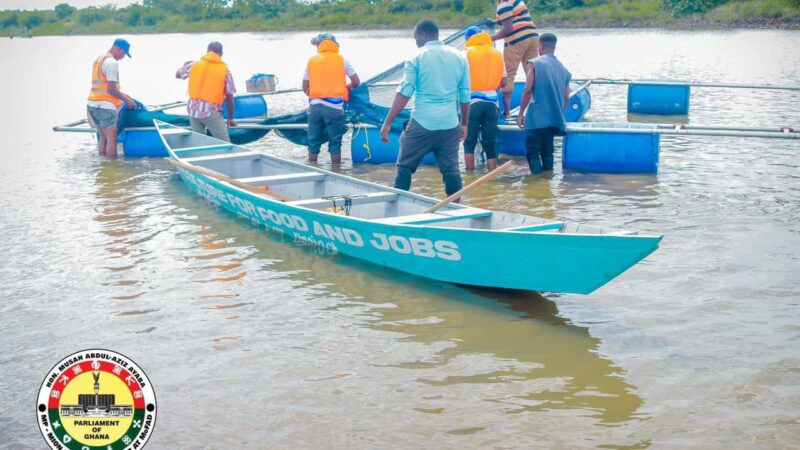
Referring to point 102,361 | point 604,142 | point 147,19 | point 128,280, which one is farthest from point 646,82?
point 147,19

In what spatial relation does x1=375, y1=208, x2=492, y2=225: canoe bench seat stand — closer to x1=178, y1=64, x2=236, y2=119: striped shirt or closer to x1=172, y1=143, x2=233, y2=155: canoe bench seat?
x1=172, y1=143, x2=233, y2=155: canoe bench seat

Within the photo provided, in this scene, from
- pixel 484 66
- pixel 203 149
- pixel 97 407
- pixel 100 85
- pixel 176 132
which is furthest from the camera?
pixel 100 85

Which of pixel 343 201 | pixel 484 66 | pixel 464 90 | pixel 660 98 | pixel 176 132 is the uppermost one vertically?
pixel 484 66

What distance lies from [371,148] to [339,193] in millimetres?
3440

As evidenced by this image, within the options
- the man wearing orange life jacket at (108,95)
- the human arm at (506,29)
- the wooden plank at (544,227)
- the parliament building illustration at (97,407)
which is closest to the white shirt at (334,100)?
the human arm at (506,29)

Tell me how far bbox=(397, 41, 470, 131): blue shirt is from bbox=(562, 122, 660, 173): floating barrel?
10.6 feet

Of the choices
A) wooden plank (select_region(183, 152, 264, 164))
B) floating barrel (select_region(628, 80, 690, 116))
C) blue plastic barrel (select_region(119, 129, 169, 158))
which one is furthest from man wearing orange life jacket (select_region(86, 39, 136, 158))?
floating barrel (select_region(628, 80, 690, 116))

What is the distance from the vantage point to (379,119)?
12398mm

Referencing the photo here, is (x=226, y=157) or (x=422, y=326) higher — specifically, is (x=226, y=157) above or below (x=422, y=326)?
above

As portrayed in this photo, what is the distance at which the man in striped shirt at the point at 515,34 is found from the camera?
12.9m

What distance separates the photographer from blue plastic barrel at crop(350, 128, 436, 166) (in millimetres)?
12797

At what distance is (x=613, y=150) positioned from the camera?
11445 mm

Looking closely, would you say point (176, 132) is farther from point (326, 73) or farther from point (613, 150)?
point (613, 150)

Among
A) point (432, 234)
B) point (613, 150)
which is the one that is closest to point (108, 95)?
point (613, 150)
